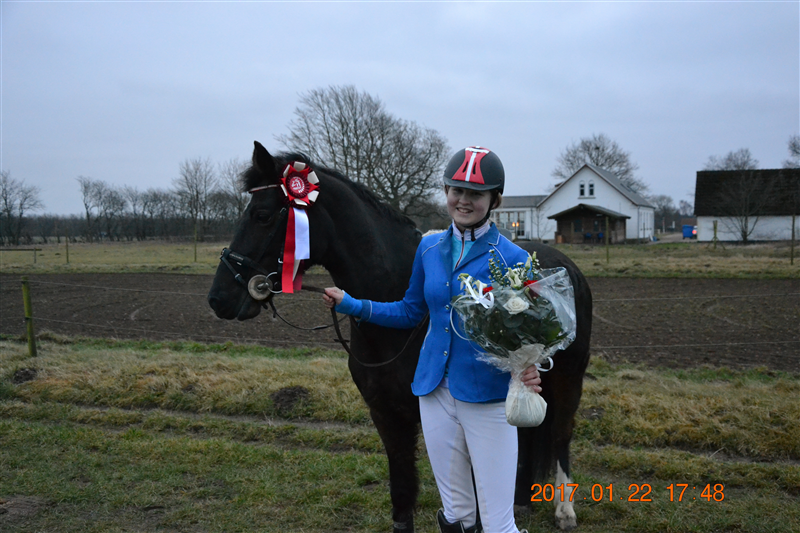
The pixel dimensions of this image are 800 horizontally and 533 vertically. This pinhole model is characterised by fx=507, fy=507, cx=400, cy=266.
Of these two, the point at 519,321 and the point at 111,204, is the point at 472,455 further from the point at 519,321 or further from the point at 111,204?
the point at 111,204

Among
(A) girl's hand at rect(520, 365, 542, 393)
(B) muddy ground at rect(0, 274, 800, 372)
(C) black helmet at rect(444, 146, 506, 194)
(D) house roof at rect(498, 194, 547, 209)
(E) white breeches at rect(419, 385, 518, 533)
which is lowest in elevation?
(B) muddy ground at rect(0, 274, 800, 372)

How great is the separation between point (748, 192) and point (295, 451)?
3561 cm

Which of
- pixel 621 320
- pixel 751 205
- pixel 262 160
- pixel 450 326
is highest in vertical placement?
pixel 751 205

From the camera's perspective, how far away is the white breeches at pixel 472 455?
73.2 inches

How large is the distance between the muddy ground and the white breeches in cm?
484

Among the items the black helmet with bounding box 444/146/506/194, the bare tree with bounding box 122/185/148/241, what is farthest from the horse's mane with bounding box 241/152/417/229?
the bare tree with bounding box 122/185/148/241

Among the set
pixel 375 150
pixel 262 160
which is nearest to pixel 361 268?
pixel 262 160

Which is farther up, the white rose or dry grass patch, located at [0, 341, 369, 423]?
the white rose

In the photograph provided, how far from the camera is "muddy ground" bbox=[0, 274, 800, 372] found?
6.98 meters

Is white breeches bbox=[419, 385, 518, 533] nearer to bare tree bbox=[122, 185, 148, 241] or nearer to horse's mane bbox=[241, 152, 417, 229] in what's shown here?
horse's mane bbox=[241, 152, 417, 229]

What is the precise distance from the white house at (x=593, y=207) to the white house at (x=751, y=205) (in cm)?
533

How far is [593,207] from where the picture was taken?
123ft
